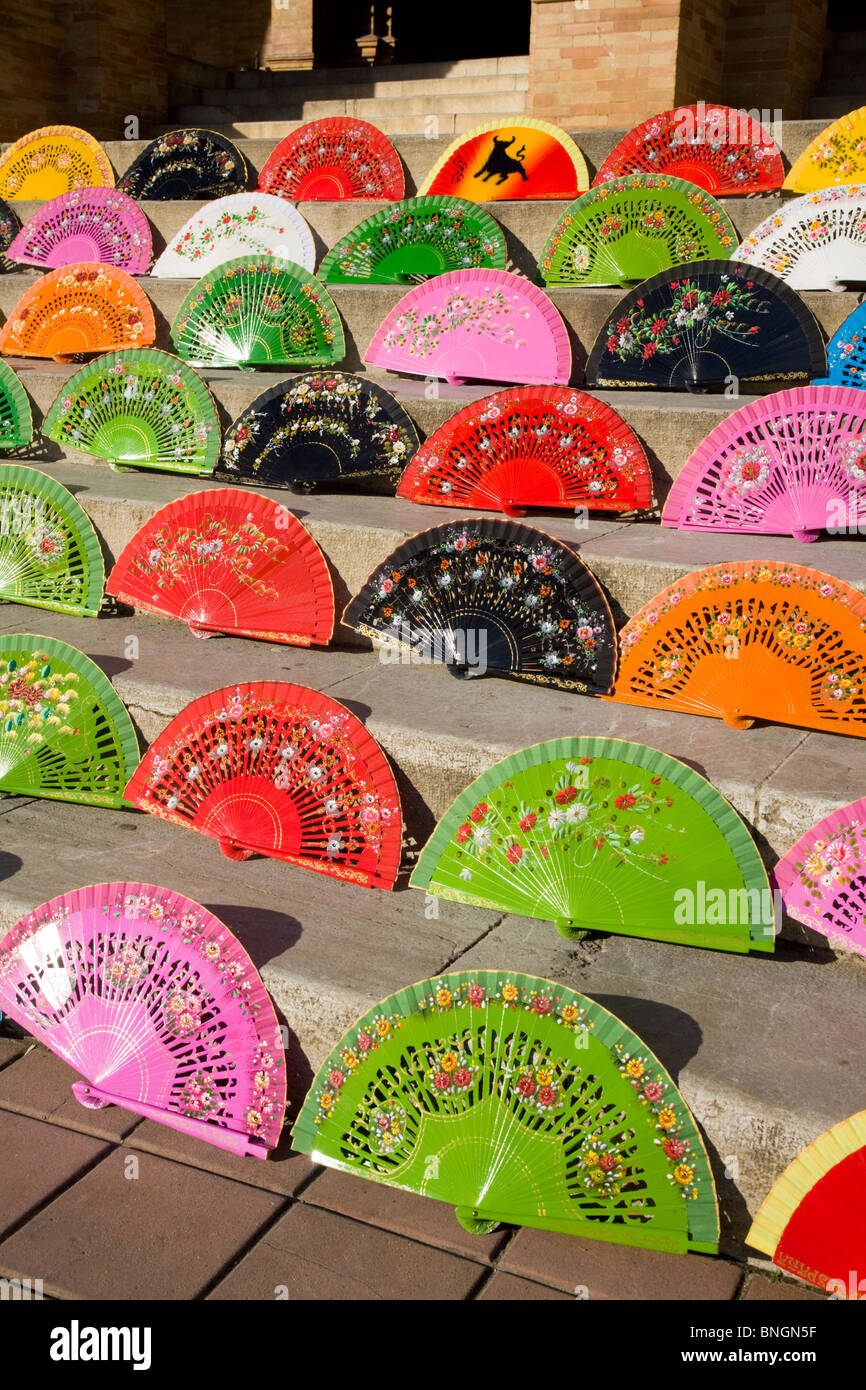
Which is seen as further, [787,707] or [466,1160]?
[787,707]

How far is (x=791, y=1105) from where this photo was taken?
1.89 metres

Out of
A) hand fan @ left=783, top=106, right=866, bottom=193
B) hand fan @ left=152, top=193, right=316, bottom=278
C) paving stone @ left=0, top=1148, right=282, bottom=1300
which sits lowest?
paving stone @ left=0, top=1148, right=282, bottom=1300

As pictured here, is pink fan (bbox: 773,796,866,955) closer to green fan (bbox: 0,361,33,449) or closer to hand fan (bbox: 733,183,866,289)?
hand fan (bbox: 733,183,866,289)

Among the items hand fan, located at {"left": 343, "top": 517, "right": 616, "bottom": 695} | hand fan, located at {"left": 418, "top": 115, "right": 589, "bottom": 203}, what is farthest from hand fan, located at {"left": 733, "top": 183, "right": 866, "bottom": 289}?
hand fan, located at {"left": 343, "top": 517, "right": 616, "bottom": 695}

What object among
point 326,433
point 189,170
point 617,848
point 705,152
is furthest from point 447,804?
point 189,170

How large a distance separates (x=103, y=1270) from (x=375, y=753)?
1.15 metres

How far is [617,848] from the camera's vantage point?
2297mm

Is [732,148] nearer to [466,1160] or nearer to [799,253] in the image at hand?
[799,253]

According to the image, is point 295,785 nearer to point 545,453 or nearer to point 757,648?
point 757,648

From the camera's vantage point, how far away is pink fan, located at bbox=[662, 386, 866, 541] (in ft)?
10.2

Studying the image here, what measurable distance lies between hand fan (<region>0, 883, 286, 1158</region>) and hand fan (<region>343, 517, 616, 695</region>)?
1137mm

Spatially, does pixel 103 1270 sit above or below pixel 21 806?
below
